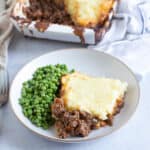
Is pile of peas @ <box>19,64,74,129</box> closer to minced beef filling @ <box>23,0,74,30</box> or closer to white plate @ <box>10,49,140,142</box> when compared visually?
white plate @ <box>10,49,140,142</box>

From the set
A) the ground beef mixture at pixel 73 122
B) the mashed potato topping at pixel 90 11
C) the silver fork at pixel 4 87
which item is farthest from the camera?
the mashed potato topping at pixel 90 11

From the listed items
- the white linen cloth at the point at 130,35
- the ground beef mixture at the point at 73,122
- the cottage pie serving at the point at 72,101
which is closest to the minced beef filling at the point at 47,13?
the white linen cloth at the point at 130,35

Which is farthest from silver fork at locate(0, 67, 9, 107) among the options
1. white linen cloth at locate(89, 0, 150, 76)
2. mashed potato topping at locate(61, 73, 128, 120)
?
white linen cloth at locate(89, 0, 150, 76)

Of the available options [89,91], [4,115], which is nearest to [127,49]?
[89,91]

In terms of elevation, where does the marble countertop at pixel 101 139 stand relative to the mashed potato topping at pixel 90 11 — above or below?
below

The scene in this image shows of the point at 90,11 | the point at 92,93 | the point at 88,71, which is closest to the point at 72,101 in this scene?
the point at 92,93

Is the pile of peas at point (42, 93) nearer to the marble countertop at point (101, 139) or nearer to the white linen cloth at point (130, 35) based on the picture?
the marble countertop at point (101, 139)
